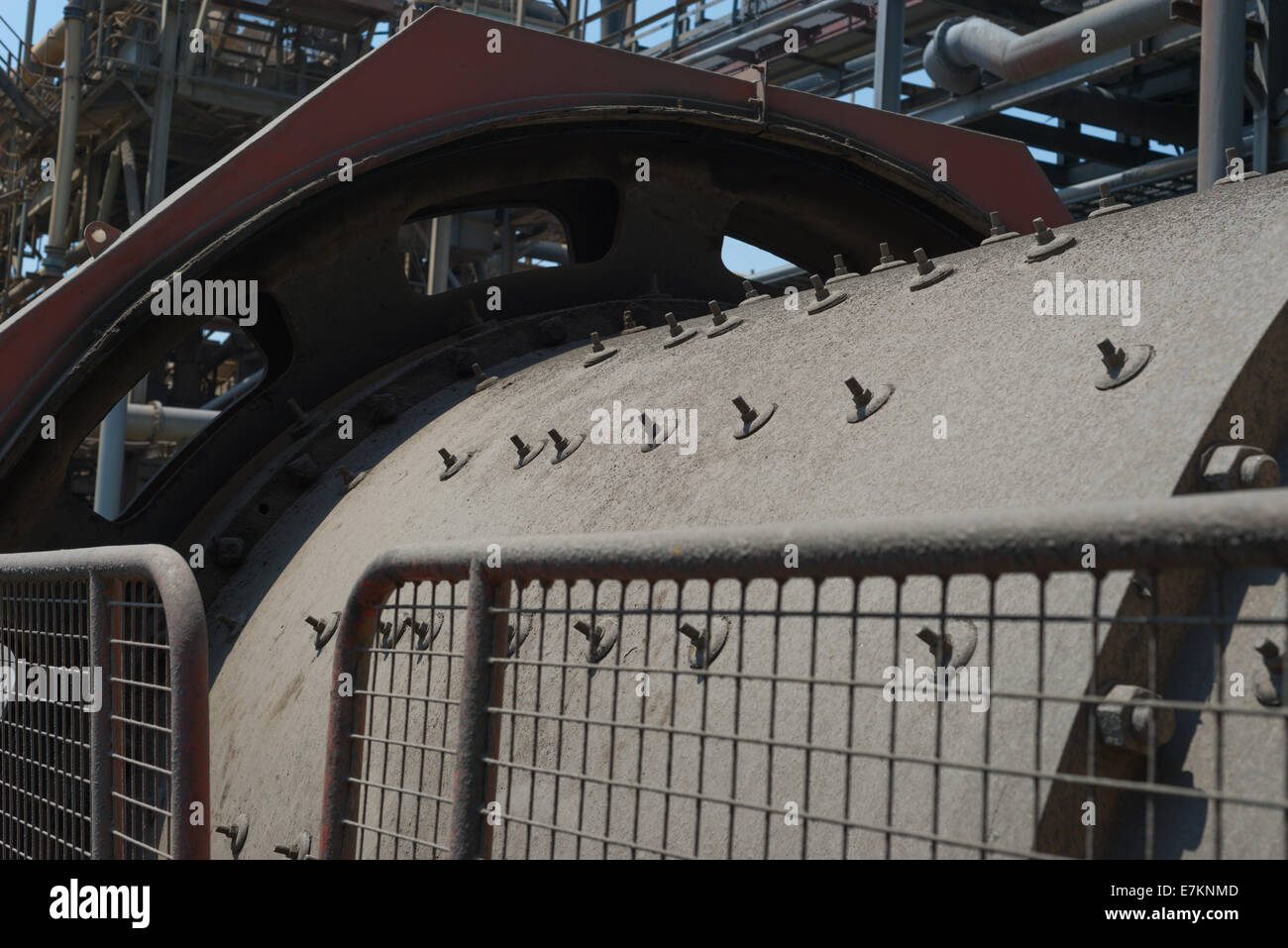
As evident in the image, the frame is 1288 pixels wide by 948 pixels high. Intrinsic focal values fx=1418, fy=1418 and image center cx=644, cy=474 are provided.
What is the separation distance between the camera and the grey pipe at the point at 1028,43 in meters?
9.80

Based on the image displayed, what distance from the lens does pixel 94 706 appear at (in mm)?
3184

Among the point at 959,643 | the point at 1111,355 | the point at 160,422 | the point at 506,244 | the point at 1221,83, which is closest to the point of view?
the point at 959,643

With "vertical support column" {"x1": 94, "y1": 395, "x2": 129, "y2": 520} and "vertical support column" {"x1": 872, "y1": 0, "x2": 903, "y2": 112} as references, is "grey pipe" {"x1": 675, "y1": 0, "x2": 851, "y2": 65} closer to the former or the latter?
"vertical support column" {"x1": 872, "y1": 0, "x2": 903, "y2": 112}

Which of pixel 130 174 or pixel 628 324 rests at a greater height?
pixel 130 174

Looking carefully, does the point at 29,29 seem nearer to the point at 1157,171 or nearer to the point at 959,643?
the point at 1157,171

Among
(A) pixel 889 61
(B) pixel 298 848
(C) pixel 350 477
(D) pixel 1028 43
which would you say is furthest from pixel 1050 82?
(B) pixel 298 848

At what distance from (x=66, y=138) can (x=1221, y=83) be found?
498 inches

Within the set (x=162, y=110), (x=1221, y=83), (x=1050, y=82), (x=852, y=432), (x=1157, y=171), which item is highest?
(x=162, y=110)

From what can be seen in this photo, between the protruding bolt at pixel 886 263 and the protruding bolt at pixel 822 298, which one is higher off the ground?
the protruding bolt at pixel 886 263

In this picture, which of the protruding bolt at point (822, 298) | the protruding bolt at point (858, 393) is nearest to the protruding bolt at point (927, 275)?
the protruding bolt at point (822, 298)

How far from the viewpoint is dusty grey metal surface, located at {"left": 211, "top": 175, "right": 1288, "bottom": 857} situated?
9.03ft

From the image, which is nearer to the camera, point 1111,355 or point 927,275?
point 1111,355

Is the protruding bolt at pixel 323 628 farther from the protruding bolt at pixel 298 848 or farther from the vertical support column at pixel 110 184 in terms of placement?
the vertical support column at pixel 110 184
